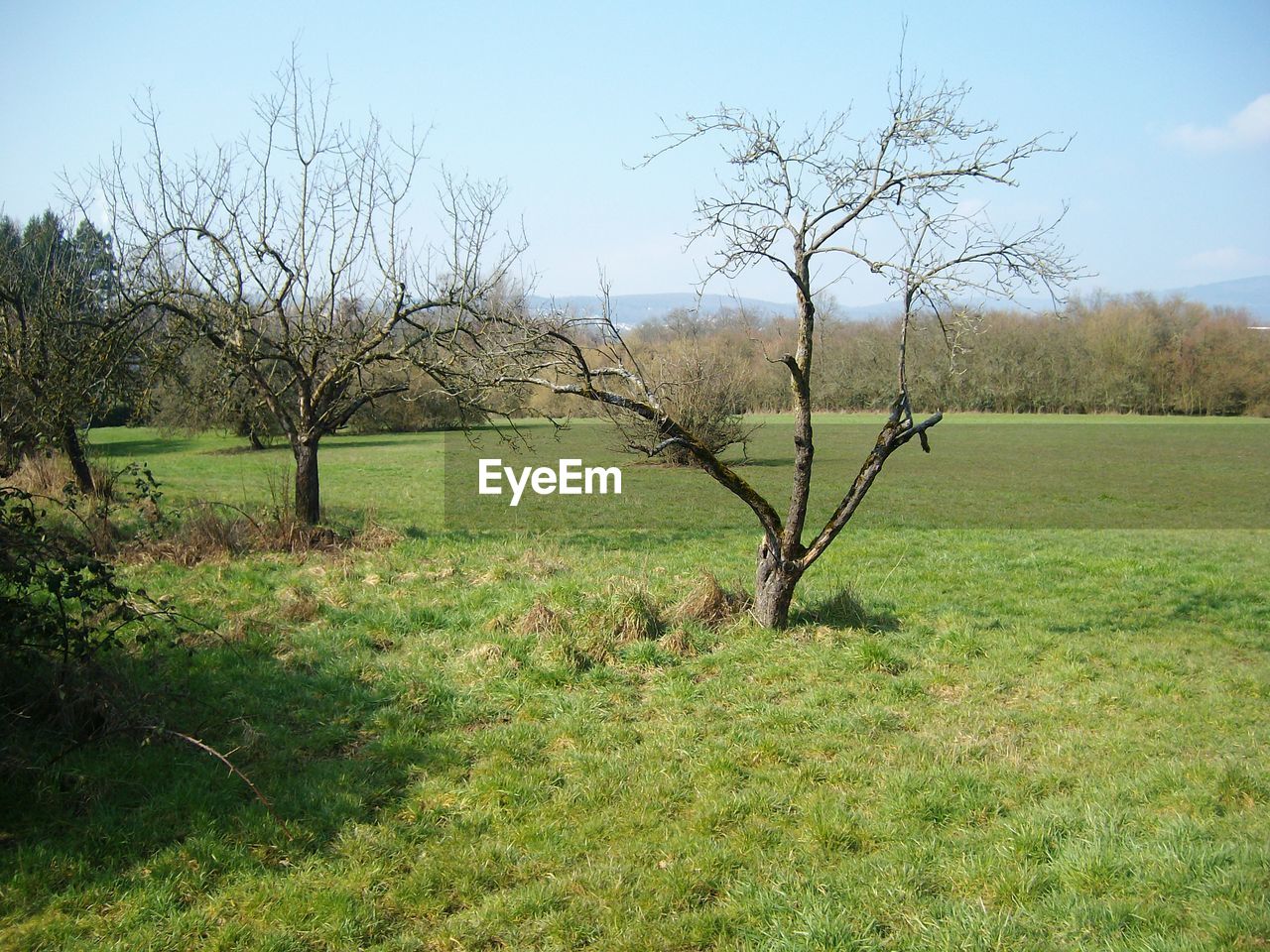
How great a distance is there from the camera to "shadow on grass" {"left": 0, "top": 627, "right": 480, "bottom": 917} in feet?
13.1

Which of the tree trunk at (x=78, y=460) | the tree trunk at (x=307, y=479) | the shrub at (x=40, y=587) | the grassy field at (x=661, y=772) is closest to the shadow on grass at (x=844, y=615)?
the grassy field at (x=661, y=772)

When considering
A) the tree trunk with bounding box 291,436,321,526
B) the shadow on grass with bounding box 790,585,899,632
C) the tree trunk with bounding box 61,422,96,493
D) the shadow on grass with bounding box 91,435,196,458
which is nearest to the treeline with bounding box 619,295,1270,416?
the shadow on grass with bounding box 91,435,196,458

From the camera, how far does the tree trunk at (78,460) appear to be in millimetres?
12803

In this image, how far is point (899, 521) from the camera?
52.0 ft

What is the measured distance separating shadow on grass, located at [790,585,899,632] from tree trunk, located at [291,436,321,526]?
6.99 m

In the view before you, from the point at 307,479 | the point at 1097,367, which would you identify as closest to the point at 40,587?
the point at 307,479

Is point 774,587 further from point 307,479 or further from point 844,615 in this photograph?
point 307,479

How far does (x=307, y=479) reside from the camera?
11859 mm

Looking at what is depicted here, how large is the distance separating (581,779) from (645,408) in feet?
10.8

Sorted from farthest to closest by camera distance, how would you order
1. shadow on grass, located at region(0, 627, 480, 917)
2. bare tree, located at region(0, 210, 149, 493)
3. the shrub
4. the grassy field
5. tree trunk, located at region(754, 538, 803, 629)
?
bare tree, located at region(0, 210, 149, 493) → tree trunk, located at region(754, 538, 803, 629) → the shrub → shadow on grass, located at region(0, 627, 480, 917) → the grassy field

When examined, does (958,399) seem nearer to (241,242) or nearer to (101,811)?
(241,242)

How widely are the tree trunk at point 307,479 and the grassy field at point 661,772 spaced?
1.72 metres

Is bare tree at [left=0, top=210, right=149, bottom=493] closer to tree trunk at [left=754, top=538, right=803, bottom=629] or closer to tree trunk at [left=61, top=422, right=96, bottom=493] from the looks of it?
tree trunk at [left=61, top=422, right=96, bottom=493]

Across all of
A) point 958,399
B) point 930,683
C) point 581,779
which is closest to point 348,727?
point 581,779
